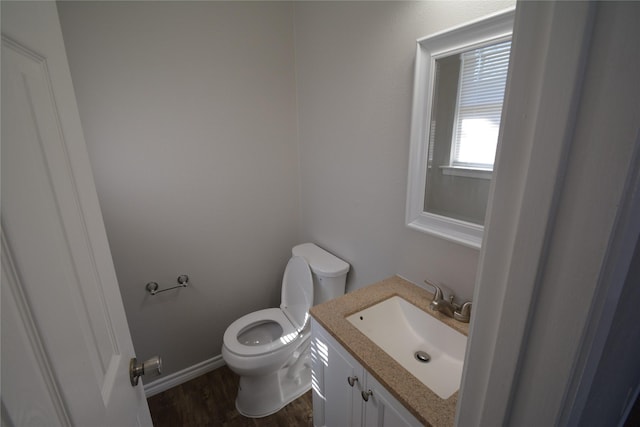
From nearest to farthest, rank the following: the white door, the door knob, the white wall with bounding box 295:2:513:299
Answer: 1. the white door
2. the door knob
3. the white wall with bounding box 295:2:513:299

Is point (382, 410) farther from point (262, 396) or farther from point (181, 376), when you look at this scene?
point (181, 376)

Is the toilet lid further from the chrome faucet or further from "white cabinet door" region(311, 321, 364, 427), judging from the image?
the chrome faucet

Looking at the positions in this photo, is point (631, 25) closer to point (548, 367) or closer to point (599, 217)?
point (599, 217)

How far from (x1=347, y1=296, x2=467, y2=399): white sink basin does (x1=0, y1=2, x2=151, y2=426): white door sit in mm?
860

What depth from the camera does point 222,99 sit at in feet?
5.33

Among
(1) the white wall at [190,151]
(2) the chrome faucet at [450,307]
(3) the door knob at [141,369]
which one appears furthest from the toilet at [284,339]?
(3) the door knob at [141,369]

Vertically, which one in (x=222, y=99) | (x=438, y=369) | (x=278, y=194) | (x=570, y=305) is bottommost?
(x=438, y=369)

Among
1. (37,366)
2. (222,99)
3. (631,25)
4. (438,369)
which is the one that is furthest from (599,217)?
(222,99)

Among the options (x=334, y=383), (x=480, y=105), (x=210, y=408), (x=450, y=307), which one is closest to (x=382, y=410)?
(x=334, y=383)

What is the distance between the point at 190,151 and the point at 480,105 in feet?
4.83

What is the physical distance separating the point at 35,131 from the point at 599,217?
29.9 inches

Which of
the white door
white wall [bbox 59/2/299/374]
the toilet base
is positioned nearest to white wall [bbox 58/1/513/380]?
white wall [bbox 59/2/299/374]

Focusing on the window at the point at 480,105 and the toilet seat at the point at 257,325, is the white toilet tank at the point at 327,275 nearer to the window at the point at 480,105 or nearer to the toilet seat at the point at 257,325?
the toilet seat at the point at 257,325

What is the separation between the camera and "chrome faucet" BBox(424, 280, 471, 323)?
1.07 metres
